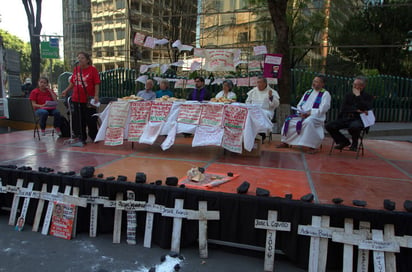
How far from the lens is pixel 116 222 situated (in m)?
2.88

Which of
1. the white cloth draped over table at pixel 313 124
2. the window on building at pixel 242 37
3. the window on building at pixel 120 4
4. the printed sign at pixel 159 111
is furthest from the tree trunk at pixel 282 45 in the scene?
the window on building at pixel 120 4

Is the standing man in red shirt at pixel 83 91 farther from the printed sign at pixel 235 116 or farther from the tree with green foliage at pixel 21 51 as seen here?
the tree with green foliage at pixel 21 51

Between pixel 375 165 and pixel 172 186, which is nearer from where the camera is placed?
pixel 172 186

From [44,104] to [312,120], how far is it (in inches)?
221

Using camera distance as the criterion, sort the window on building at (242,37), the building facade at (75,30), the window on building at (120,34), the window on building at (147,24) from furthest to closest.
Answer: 1. the window on building at (120,34)
2. the building facade at (75,30)
3. the window on building at (147,24)
4. the window on building at (242,37)

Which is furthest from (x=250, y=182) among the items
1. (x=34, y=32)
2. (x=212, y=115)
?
(x=34, y=32)

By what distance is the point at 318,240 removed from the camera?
2383mm

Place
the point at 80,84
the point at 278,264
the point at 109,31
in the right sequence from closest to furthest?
1. the point at 278,264
2. the point at 80,84
3. the point at 109,31

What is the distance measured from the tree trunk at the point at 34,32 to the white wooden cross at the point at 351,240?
49.5 ft

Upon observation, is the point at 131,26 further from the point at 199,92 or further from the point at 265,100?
the point at 265,100

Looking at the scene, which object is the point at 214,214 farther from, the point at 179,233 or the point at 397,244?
the point at 397,244

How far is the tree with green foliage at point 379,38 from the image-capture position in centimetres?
1351

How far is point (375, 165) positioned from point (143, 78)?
6.23 m

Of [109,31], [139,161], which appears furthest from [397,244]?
[109,31]
